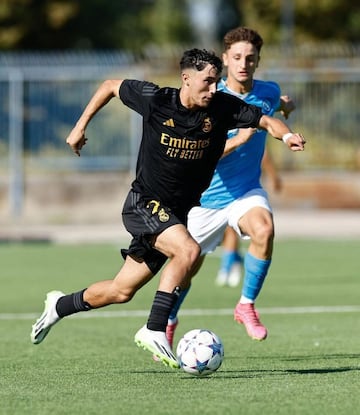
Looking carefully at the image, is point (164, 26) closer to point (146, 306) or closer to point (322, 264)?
point (322, 264)

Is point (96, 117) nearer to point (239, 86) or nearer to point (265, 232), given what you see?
point (239, 86)

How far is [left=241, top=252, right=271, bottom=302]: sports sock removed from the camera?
9.59 m

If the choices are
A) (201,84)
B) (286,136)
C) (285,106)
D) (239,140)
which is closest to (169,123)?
(201,84)

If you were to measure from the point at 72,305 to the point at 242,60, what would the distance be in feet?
8.24

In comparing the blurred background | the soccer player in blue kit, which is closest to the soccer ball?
the soccer player in blue kit

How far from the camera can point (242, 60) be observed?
9.86 meters

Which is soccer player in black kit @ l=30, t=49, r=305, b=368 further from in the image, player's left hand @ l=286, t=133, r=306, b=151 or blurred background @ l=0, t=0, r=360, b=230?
blurred background @ l=0, t=0, r=360, b=230

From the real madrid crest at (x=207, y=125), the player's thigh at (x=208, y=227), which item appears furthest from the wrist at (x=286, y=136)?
the player's thigh at (x=208, y=227)

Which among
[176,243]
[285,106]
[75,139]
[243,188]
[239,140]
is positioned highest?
[75,139]

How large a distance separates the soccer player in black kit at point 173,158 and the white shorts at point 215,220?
1267 mm

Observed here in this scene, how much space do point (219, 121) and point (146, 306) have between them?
18.4ft

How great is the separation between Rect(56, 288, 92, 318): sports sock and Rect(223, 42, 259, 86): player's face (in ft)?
7.56

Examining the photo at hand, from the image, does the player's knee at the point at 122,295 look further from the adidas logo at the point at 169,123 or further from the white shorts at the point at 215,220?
the white shorts at the point at 215,220

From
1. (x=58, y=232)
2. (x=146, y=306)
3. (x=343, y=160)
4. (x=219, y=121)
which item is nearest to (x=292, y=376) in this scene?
(x=219, y=121)
